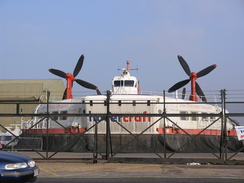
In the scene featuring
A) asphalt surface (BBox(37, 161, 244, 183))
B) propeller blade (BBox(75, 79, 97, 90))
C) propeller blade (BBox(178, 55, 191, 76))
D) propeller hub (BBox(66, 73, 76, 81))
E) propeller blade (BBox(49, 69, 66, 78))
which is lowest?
asphalt surface (BBox(37, 161, 244, 183))

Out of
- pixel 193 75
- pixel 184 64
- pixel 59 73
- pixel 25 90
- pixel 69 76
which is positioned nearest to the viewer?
pixel 193 75

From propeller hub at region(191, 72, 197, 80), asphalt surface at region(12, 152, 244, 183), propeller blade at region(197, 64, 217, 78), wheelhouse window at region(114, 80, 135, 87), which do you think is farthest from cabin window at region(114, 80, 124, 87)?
asphalt surface at region(12, 152, 244, 183)

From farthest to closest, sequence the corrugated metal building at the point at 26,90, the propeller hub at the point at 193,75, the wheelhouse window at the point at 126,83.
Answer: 1. the corrugated metal building at the point at 26,90
2. the wheelhouse window at the point at 126,83
3. the propeller hub at the point at 193,75

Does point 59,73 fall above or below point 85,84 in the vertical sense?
above

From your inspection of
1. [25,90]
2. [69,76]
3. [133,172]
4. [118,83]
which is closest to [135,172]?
[133,172]

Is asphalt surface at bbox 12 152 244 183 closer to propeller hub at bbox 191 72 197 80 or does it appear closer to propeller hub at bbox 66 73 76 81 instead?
propeller hub at bbox 191 72 197 80

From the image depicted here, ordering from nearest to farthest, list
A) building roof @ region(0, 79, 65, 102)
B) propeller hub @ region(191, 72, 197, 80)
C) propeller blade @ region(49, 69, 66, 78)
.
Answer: propeller hub @ region(191, 72, 197, 80) < propeller blade @ region(49, 69, 66, 78) < building roof @ region(0, 79, 65, 102)

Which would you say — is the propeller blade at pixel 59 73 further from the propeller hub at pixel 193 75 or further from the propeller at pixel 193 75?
the propeller hub at pixel 193 75

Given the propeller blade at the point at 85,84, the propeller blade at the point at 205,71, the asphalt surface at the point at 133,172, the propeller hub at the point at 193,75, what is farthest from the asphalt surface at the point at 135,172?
the propeller blade at the point at 85,84

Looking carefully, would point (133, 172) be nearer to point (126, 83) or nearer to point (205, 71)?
point (126, 83)

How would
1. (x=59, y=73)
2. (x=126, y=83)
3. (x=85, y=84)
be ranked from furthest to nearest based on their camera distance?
1. (x=85, y=84)
2. (x=59, y=73)
3. (x=126, y=83)

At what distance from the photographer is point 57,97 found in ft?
189

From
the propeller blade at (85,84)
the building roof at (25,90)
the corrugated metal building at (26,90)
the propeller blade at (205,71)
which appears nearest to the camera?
the propeller blade at (205,71)

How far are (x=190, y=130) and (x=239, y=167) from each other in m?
10.0
